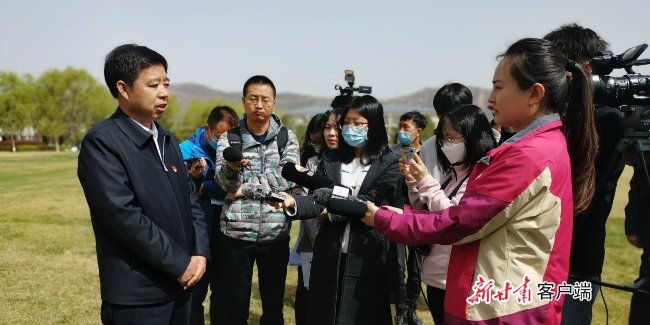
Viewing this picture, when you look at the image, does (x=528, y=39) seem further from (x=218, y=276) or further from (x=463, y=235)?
(x=218, y=276)

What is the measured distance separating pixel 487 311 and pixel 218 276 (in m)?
2.34

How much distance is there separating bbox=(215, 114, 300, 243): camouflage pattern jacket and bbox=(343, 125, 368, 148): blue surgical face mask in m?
0.50

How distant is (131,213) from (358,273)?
1.45m

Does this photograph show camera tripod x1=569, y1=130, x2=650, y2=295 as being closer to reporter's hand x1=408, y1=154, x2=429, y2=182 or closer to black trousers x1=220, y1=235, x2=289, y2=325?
reporter's hand x1=408, y1=154, x2=429, y2=182

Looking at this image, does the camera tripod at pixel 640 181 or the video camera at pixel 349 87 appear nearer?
the camera tripod at pixel 640 181

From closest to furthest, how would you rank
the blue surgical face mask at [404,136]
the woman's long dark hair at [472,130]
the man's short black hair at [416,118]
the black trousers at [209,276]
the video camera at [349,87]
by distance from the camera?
the woman's long dark hair at [472,130], the black trousers at [209,276], the video camera at [349,87], the blue surgical face mask at [404,136], the man's short black hair at [416,118]

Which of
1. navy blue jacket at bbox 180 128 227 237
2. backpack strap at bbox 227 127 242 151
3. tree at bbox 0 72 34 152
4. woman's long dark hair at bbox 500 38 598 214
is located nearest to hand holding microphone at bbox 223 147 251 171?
backpack strap at bbox 227 127 242 151

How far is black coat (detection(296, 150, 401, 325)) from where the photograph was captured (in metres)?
2.96

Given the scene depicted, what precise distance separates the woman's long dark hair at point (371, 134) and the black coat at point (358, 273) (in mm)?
176

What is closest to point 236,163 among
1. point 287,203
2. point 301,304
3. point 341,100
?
point 287,203

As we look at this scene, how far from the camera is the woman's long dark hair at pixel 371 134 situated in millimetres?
3270

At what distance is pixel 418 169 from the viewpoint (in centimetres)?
272

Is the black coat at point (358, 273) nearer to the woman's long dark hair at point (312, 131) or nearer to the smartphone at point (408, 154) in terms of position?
the smartphone at point (408, 154)

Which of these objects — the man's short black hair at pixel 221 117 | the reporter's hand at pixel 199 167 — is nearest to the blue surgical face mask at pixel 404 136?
the man's short black hair at pixel 221 117
